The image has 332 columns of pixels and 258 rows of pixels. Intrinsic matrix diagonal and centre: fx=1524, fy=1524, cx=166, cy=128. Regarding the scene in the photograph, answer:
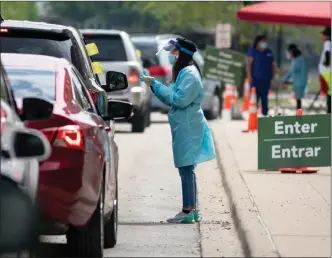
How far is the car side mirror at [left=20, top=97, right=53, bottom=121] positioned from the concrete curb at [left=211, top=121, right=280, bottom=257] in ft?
6.44

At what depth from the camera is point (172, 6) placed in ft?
189

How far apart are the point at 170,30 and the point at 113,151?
62213mm

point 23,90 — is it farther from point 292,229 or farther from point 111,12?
point 111,12

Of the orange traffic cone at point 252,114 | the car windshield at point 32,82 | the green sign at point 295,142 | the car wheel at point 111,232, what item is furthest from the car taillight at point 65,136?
the orange traffic cone at point 252,114

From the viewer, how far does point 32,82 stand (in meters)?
10.3

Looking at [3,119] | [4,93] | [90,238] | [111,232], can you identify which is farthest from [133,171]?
[3,119]

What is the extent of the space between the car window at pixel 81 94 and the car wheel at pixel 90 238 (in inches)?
28.3

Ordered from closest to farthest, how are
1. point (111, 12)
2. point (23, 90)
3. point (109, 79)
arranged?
1. point (23, 90)
2. point (109, 79)
3. point (111, 12)

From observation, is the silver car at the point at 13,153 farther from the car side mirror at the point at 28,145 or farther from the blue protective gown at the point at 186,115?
the blue protective gown at the point at 186,115

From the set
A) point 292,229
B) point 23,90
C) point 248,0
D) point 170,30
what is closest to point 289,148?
point 292,229

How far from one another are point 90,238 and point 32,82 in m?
1.12

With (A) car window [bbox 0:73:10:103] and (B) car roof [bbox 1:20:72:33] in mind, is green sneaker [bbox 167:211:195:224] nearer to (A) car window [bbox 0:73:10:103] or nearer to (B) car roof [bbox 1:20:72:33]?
(B) car roof [bbox 1:20:72:33]

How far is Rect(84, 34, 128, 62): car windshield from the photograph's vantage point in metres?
26.4

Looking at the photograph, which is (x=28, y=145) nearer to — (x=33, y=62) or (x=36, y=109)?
(x=36, y=109)
